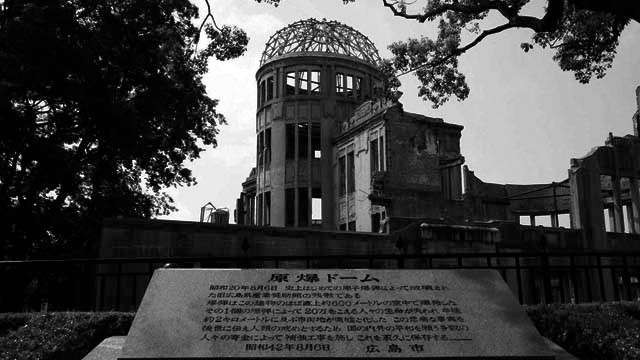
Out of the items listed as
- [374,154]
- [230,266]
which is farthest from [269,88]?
[230,266]

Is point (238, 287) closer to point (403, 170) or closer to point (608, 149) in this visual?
point (403, 170)

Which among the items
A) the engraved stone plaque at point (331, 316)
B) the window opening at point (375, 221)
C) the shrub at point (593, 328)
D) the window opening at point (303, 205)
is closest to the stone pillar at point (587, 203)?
the window opening at point (375, 221)

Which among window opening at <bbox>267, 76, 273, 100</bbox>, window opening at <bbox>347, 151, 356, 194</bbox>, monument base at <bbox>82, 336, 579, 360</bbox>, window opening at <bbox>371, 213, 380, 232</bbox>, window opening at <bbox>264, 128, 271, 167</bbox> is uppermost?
window opening at <bbox>267, 76, 273, 100</bbox>

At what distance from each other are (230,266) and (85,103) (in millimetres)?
8053

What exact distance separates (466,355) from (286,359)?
5.88 feet

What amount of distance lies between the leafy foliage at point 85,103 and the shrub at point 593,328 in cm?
1468

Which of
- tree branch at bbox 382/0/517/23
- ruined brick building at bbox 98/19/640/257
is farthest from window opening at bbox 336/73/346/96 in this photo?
tree branch at bbox 382/0/517/23

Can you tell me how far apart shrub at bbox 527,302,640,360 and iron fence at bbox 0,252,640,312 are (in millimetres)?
806

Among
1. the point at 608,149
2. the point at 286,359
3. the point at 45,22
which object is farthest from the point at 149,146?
the point at 608,149

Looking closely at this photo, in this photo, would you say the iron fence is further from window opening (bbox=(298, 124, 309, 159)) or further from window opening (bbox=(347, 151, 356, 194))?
window opening (bbox=(298, 124, 309, 159))

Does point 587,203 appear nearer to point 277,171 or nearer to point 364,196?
point 364,196

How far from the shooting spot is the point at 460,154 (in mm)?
35031

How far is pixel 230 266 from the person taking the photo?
17.1 m

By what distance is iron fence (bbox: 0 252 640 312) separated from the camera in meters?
8.65
